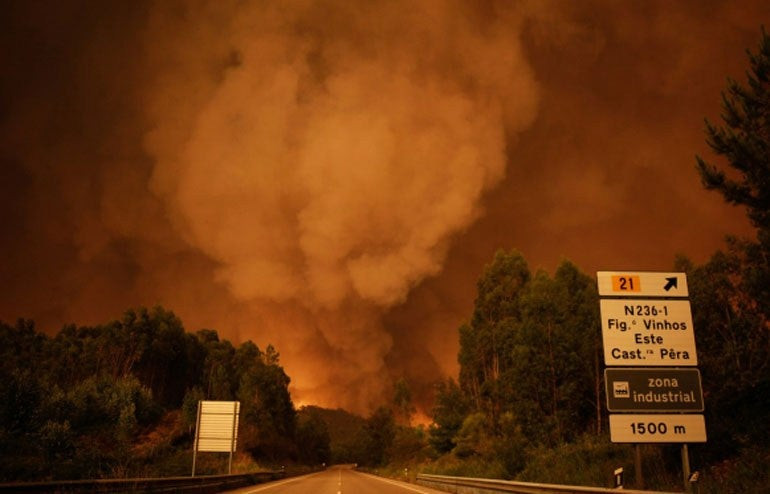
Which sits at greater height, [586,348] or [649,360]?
[586,348]

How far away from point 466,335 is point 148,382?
203 ft

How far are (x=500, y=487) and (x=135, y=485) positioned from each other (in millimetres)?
9903

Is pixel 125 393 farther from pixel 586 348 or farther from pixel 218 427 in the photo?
pixel 586 348

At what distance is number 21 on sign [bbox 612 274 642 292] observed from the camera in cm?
1084

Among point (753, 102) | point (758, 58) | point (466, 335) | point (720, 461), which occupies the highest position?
point (758, 58)

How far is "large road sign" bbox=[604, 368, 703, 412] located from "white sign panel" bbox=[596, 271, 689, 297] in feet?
5.35

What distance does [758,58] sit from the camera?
1542 centimetres

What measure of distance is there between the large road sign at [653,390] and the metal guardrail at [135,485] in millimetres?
11336

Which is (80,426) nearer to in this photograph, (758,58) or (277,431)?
(277,431)

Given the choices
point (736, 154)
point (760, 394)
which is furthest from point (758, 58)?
point (760, 394)

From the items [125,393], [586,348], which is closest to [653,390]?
[586,348]

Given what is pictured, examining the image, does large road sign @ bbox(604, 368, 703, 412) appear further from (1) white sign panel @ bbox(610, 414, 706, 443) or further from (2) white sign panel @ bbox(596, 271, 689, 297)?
(2) white sign panel @ bbox(596, 271, 689, 297)

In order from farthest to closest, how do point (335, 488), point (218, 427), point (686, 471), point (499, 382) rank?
point (499, 382), point (335, 488), point (218, 427), point (686, 471)

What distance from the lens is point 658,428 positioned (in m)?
10.1
